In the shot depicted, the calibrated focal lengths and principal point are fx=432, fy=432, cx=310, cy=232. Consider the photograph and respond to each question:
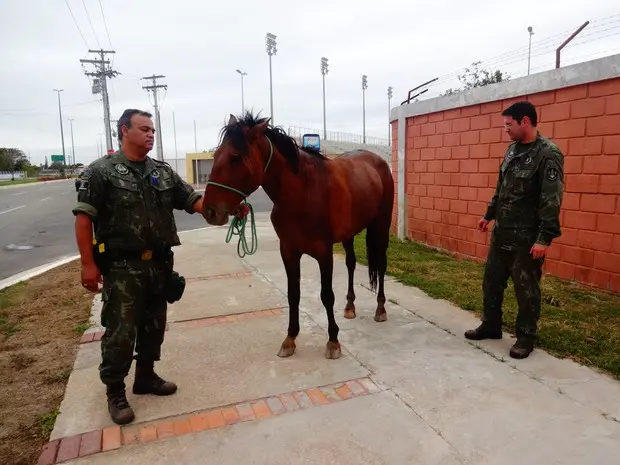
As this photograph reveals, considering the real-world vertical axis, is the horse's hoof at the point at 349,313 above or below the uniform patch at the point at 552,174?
below

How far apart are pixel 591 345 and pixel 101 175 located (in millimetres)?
3602

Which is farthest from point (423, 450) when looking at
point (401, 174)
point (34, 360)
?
point (401, 174)

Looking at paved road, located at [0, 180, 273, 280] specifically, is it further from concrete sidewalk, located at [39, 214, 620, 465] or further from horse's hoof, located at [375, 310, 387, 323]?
horse's hoof, located at [375, 310, 387, 323]

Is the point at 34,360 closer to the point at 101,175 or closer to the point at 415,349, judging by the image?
the point at 101,175

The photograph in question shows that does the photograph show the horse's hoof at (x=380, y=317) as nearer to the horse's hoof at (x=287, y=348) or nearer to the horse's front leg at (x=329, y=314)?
the horse's front leg at (x=329, y=314)

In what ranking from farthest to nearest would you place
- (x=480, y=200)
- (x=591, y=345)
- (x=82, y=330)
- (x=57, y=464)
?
(x=480, y=200)
(x=82, y=330)
(x=591, y=345)
(x=57, y=464)

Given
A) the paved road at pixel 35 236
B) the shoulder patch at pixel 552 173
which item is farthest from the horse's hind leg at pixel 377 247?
the paved road at pixel 35 236

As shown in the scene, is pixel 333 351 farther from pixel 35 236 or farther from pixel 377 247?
pixel 35 236

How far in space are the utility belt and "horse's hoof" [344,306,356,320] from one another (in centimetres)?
190

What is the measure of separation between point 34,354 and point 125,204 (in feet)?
6.39

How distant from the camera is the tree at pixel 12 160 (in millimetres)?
60281

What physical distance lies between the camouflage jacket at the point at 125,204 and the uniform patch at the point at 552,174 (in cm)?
255

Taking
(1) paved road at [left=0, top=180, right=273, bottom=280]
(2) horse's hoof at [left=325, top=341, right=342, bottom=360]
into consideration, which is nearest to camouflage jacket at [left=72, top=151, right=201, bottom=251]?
(2) horse's hoof at [left=325, top=341, right=342, bottom=360]

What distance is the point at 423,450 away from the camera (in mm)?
2158
